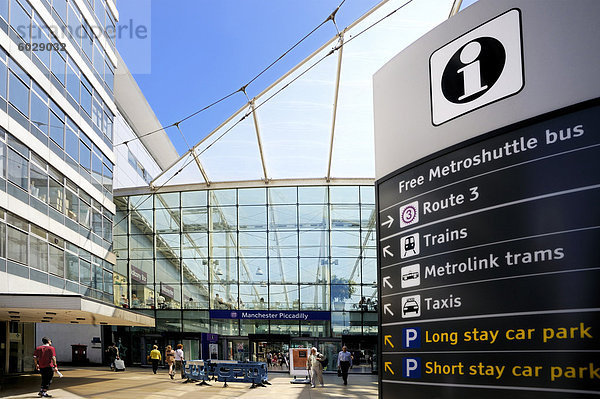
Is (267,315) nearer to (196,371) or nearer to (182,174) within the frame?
(182,174)

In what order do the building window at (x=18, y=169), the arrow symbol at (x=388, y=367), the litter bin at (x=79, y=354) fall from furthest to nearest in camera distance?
the litter bin at (x=79, y=354)
the building window at (x=18, y=169)
the arrow symbol at (x=388, y=367)

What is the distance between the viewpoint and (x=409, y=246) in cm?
488

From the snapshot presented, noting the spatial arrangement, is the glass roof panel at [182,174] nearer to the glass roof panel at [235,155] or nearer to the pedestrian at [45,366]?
the glass roof panel at [235,155]

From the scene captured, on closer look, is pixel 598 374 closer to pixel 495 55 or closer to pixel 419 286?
pixel 419 286

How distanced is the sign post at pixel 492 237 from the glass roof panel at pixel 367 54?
1782cm

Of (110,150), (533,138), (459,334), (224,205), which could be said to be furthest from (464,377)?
(224,205)

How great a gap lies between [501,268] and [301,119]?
80.7ft

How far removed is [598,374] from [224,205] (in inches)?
1402

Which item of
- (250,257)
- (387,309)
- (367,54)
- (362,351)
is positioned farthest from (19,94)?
(362,351)

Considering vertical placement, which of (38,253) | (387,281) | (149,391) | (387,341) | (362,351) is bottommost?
(362,351)

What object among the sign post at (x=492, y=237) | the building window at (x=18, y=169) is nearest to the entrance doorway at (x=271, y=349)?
the building window at (x=18, y=169)

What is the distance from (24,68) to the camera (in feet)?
73.3

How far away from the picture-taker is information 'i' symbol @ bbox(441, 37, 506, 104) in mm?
4301

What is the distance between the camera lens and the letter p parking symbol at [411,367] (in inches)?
185
